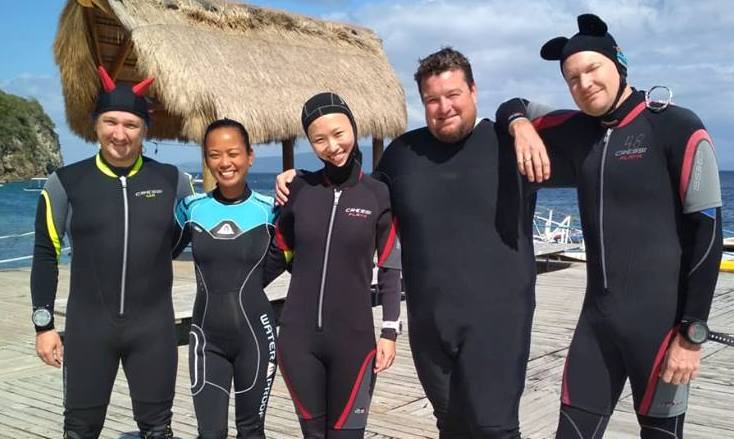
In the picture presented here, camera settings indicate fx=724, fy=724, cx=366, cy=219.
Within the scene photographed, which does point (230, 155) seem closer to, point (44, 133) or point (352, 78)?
point (352, 78)

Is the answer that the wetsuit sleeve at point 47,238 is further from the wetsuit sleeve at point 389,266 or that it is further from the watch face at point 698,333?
the watch face at point 698,333

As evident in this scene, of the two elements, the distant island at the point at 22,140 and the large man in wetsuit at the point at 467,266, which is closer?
the large man in wetsuit at the point at 467,266

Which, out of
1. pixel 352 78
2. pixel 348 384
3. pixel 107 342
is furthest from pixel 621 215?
pixel 352 78

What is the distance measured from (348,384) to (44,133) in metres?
99.1

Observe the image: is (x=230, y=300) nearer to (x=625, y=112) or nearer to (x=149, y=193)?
(x=149, y=193)

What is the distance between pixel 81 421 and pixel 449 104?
2.10m

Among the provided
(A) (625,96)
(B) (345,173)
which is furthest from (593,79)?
(B) (345,173)

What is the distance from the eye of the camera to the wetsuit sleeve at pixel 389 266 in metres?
3.17

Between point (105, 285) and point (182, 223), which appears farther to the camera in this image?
point (182, 223)

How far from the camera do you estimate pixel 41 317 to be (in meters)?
3.23

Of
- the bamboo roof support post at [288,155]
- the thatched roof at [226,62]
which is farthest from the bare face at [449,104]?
the bamboo roof support post at [288,155]

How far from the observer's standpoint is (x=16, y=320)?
8.34 meters

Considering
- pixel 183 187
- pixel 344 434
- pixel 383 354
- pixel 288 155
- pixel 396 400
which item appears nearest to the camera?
pixel 344 434

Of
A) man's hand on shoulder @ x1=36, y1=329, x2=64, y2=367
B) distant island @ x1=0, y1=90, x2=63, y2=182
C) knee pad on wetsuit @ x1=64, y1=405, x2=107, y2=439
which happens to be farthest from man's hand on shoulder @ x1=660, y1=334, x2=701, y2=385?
distant island @ x1=0, y1=90, x2=63, y2=182
